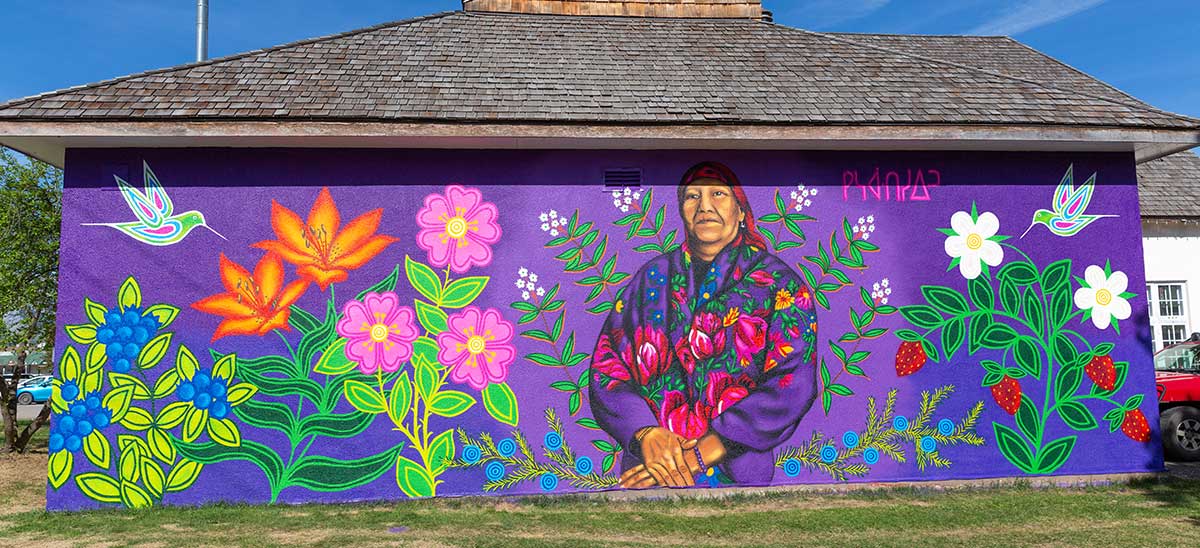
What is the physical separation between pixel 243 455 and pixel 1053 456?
875 cm

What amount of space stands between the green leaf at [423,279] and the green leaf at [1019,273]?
6.32 meters

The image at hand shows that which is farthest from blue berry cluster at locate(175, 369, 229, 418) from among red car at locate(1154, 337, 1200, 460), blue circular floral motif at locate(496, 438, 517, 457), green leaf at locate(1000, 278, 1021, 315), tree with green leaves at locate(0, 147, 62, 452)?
Answer: red car at locate(1154, 337, 1200, 460)

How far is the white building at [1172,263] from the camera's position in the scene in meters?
14.0

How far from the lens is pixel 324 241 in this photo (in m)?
7.98

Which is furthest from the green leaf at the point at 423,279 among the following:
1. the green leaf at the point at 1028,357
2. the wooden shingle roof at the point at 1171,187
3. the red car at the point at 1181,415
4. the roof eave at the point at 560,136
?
the wooden shingle roof at the point at 1171,187

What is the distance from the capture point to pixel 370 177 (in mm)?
8125

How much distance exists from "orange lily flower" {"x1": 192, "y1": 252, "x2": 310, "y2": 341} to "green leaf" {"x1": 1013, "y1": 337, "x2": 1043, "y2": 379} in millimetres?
7844

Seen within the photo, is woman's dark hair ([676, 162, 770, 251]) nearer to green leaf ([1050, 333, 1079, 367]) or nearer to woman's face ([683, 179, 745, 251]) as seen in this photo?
woman's face ([683, 179, 745, 251])

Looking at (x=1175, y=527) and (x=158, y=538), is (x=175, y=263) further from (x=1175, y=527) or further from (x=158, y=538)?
(x=1175, y=527)

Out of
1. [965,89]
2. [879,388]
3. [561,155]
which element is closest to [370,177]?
[561,155]

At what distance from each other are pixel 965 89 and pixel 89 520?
10.5 m

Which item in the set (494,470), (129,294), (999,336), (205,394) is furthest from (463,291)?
(999,336)

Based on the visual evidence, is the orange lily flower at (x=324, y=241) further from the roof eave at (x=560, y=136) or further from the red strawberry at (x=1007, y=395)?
the red strawberry at (x=1007, y=395)

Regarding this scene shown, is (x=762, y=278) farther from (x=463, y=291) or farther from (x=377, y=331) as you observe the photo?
(x=377, y=331)
